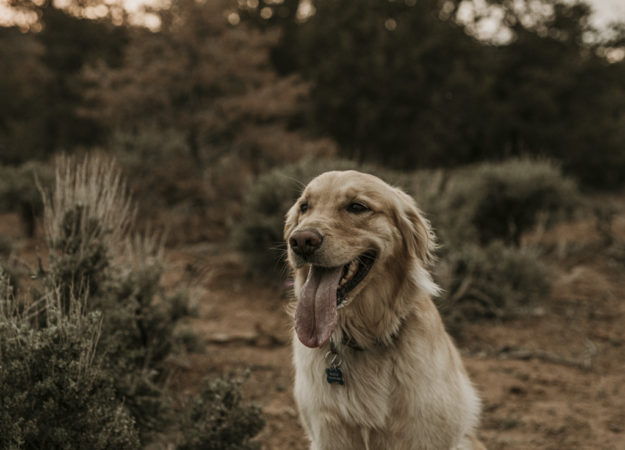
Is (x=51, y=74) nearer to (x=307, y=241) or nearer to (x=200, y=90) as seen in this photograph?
(x=200, y=90)

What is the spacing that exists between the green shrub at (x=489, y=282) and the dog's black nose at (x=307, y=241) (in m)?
3.73

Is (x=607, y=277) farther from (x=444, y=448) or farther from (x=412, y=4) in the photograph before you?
(x=412, y=4)

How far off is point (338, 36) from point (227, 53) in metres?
6.92

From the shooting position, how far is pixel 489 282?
265 inches

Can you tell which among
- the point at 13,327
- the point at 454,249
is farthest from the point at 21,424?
the point at 454,249

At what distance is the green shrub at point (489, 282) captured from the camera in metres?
6.31

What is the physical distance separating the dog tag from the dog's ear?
2.26ft

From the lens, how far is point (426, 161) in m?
17.9

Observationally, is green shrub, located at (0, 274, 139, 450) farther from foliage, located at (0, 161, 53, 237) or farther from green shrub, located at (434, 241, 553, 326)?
foliage, located at (0, 161, 53, 237)

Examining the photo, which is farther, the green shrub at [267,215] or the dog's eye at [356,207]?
the green shrub at [267,215]

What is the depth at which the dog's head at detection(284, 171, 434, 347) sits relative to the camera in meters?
2.54

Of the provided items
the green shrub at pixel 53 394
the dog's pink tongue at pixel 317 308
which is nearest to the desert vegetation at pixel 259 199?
the green shrub at pixel 53 394

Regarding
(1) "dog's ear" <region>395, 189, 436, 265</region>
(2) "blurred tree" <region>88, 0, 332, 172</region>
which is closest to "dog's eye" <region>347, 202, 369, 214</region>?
(1) "dog's ear" <region>395, 189, 436, 265</region>

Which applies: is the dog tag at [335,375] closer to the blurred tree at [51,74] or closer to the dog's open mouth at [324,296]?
the dog's open mouth at [324,296]
